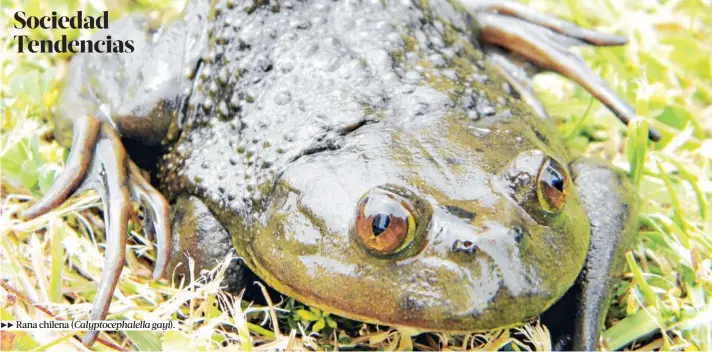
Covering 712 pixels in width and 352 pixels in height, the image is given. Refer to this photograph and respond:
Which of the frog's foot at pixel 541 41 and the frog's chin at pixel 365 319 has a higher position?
the frog's foot at pixel 541 41

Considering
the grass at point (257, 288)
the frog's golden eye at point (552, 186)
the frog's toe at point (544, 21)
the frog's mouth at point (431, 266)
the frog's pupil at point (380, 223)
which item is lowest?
the grass at point (257, 288)

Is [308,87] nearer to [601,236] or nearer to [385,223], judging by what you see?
[385,223]

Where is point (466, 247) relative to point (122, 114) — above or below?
above

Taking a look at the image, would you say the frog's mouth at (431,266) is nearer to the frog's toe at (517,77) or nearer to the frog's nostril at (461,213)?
the frog's nostril at (461,213)

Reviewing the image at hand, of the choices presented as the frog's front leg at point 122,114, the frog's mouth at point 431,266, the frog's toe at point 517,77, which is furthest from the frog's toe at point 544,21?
the frog's mouth at point 431,266

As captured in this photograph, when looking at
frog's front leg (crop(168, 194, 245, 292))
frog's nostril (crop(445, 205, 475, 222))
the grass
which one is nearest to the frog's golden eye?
frog's nostril (crop(445, 205, 475, 222))

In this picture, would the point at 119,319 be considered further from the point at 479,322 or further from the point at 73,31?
the point at 73,31

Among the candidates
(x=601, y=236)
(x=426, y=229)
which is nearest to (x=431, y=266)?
(x=426, y=229)

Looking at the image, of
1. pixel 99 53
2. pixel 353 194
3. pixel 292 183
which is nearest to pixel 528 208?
pixel 353 194
